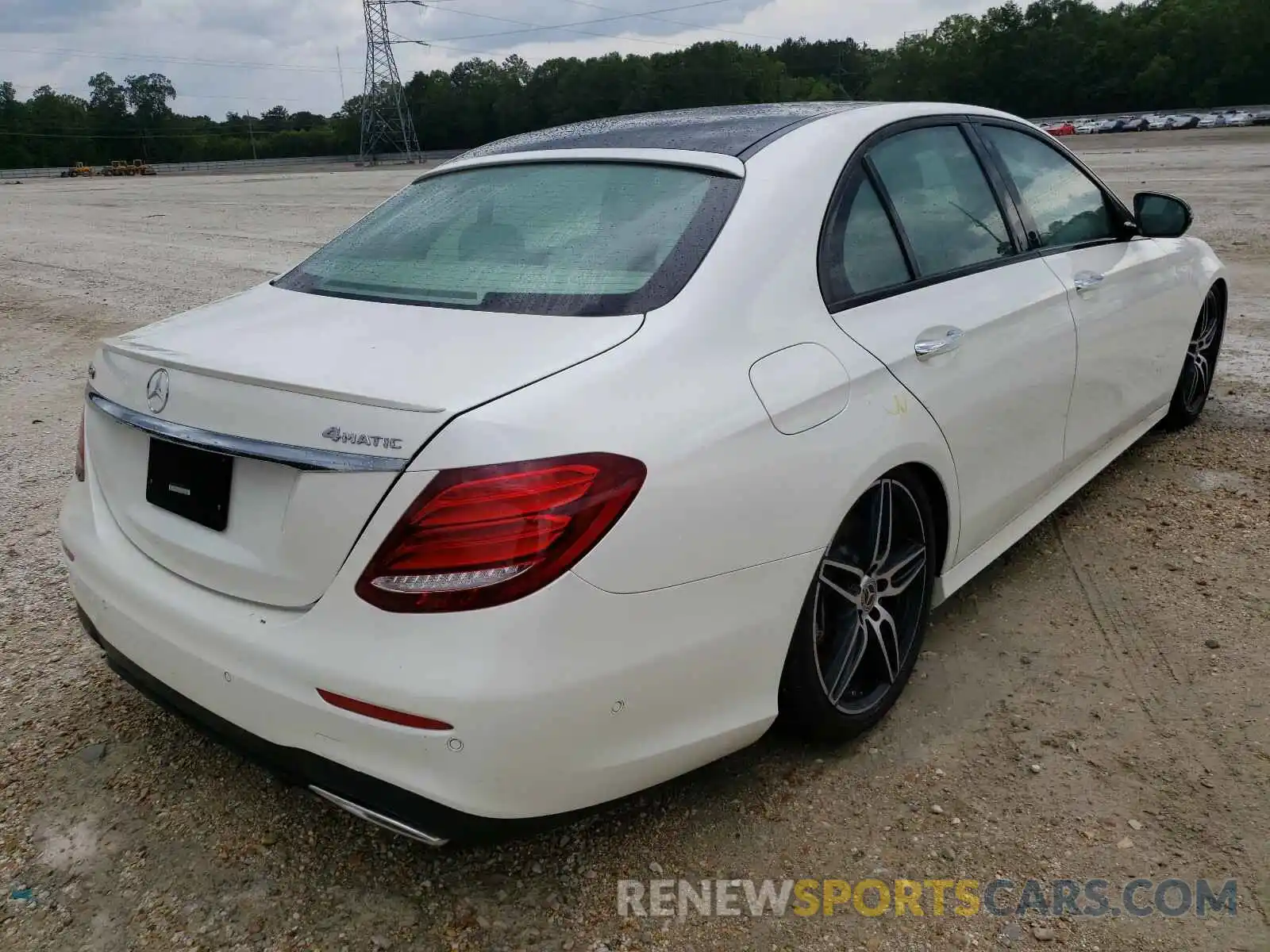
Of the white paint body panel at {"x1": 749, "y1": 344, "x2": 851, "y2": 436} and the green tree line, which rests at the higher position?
the green tree line

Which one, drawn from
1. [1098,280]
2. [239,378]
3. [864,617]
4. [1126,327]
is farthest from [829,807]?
[1126,327]

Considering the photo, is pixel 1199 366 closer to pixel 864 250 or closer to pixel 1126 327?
pixel 1126 327

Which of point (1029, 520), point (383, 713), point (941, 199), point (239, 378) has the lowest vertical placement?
point (383, 713)

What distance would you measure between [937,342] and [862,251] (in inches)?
12.5

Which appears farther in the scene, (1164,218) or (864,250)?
(1164,218)

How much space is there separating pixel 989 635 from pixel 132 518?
8.14 feet

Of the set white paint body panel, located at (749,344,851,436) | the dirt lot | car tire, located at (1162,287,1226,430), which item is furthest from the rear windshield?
car tire, located at (1162,287,1226,430)

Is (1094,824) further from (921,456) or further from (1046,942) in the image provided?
(921,456)

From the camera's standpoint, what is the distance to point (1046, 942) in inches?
79.3

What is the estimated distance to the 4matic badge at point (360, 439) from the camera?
5.87 ft

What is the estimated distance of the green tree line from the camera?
77875 millimetres

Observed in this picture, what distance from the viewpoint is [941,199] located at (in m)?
3.03

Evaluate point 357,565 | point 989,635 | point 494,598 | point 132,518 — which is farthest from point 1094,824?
point 132,518

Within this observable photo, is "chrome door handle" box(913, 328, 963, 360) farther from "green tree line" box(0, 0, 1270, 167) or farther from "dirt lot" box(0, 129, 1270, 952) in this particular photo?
"green tree line" box(0, 0, 1270, 167)
